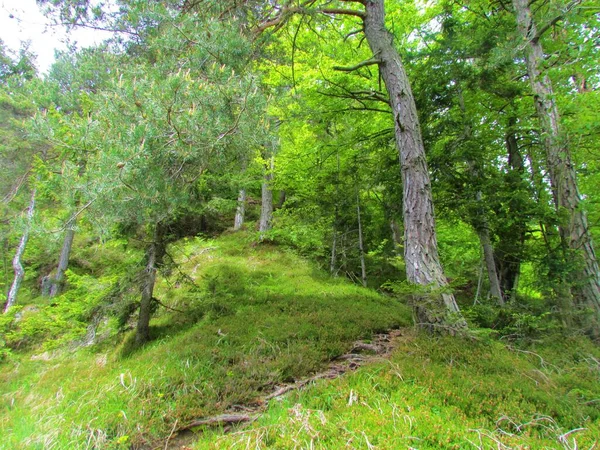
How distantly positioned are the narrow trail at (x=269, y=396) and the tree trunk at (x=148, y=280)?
8.96 ft

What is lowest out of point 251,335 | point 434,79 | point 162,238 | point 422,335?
point 251,335

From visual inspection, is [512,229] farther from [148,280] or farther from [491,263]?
[148,280]

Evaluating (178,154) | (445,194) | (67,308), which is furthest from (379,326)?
(67,308)

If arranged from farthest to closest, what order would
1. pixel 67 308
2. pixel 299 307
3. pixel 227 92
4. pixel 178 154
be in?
pixel 299 307 → pixel 67 308 → pixel 227 92 → pixel 178 154

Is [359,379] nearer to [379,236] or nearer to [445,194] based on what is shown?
[445,194]

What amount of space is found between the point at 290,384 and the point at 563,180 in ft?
18.0

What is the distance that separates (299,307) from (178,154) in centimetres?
363

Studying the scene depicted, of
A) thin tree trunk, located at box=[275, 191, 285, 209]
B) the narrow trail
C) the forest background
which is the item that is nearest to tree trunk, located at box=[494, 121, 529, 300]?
the forest background

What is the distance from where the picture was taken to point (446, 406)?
8.08ft

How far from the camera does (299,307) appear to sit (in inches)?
219

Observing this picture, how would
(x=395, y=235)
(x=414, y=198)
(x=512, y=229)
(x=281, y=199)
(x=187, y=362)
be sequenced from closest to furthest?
(x=187, y=362)
(x=414, y=198)
(x=512, y=229)
(x=395, y=235)
(x=281, y=199)

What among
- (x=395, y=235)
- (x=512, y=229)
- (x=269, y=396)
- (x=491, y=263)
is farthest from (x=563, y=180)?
(x=269, y=396)

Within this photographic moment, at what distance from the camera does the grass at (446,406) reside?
81.2 inches

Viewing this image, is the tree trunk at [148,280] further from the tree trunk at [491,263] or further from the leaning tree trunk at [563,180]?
the leaning tree trunk at [563,180]
